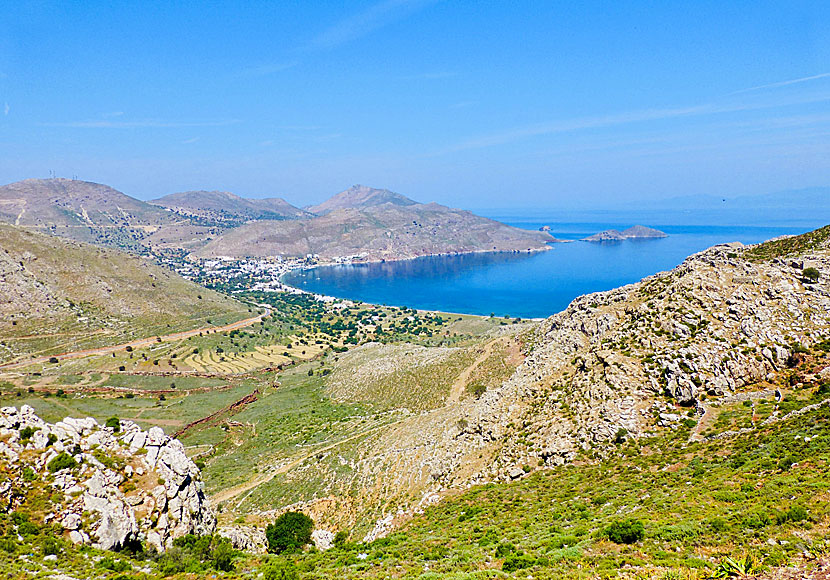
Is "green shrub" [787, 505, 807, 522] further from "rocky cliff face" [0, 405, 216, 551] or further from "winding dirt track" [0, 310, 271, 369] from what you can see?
"winding dirt track" [0, 310, 271, 369]

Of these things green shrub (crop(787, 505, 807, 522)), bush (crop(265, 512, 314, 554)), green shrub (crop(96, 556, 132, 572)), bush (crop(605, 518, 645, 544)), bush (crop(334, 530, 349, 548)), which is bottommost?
bush (crop(334, 530, 349, 548))

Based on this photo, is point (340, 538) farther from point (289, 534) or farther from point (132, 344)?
point (132, 344)

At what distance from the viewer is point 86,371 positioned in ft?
361

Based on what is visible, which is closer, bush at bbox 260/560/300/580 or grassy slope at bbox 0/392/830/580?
grassy slope at bbox 0/392/830/580

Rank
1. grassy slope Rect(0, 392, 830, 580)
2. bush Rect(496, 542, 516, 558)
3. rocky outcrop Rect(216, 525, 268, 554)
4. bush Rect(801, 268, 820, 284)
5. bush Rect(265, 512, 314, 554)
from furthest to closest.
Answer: bush Rect(801, 268, 820, 284) < bush Rect(265, 512, 314, 554) < rocky outcrop Rect(216, 525, 268, 554) < bush Rect(496, 542, 516, 558) < grassy slope Rect(0, 392, 830, 580)

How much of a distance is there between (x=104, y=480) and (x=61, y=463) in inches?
110

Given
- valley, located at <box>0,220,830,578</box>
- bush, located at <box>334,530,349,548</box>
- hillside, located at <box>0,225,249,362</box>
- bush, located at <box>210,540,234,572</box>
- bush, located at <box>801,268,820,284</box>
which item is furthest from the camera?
hillside, located at <box>0,225,249,362</box>

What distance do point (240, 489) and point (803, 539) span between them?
5160 cm

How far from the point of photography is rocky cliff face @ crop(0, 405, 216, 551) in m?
25.1

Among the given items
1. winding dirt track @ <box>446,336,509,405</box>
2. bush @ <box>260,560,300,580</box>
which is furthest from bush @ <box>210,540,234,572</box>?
winding dirt track @ <box>446,336,509,405</box>

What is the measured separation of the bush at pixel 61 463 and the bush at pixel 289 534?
570 inches

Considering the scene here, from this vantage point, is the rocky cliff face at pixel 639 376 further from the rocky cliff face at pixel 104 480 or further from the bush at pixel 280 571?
the rocky cliff face at pixel 104 480

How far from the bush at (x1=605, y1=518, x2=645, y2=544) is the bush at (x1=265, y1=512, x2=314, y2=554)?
874 inches

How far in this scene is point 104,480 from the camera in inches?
1097
